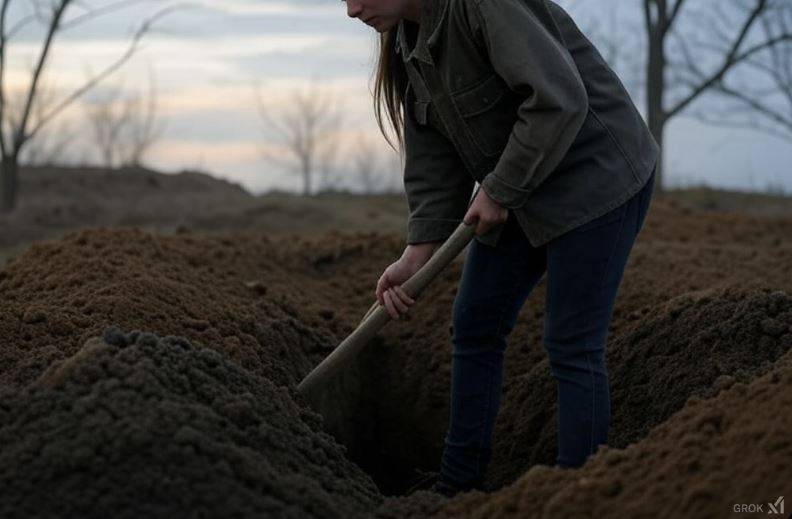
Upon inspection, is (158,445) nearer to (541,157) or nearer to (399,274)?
(399,274)

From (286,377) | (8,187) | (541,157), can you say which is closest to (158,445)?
(541,157)

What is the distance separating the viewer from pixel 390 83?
12.1 feet

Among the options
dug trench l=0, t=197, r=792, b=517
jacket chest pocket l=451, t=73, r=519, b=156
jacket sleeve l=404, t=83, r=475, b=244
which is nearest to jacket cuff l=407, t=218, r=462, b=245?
jacket sleeve l=404, t=83, r=475, b=244

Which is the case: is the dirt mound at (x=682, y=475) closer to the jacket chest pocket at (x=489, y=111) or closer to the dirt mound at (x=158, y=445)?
the dirt mound at (x=158, y=445)

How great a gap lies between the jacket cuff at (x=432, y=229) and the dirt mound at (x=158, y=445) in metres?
0.76

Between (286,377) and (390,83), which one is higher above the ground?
(390,83)

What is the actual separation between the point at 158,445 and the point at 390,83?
1503 mm

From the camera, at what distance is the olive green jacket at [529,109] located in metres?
3.12

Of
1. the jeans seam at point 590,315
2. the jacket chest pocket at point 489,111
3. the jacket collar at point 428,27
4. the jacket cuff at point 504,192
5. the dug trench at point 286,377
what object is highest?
the jacket collar at point 428,27

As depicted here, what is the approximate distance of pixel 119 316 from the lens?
4.20m

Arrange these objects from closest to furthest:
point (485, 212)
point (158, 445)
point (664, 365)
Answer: point (158, 445) → point (485, 212) → point (664, 365)

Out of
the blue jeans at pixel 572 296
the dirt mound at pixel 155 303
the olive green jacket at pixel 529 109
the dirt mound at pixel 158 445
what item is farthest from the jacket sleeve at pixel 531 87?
the dirt mound at pixel 155 303

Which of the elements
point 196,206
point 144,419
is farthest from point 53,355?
point 196,206

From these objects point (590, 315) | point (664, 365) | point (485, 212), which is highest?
point (485, 212)
